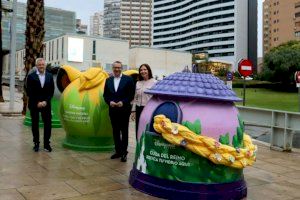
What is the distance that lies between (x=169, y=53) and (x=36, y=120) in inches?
3481

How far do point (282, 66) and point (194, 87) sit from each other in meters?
57.4

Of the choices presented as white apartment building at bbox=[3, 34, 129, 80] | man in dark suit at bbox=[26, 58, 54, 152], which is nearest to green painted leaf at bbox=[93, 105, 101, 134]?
man in dark suit at bbox=[26, 58, 54, 152]

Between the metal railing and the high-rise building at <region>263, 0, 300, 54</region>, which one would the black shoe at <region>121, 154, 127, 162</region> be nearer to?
the metal railing

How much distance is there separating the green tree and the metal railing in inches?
2040

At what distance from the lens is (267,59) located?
64.2 m

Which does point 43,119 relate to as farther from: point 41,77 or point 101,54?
point 101,54

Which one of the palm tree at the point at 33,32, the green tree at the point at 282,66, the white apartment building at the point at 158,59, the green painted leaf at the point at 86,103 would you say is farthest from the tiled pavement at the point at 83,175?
the white apartment building at the point at 158,59

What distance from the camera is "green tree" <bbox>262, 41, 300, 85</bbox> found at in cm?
6006

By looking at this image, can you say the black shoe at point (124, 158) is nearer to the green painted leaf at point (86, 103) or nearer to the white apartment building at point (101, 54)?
the green painted leaf at point (86, 103)

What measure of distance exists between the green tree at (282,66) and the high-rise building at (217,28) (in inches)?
2465

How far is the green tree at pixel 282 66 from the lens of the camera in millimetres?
60062

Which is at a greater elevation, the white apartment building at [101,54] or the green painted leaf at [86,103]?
the white apartment building at [101,54]

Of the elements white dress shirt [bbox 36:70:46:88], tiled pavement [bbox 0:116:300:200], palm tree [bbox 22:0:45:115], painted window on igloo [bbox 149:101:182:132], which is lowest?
tiled pavement [bbox 0:116:300:200]

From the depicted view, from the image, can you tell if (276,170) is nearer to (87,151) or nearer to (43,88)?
(87,151)
